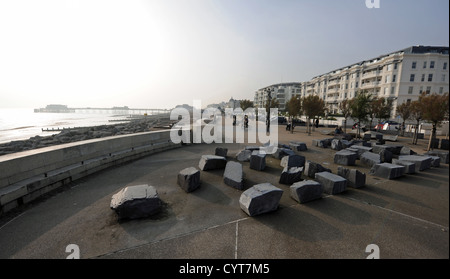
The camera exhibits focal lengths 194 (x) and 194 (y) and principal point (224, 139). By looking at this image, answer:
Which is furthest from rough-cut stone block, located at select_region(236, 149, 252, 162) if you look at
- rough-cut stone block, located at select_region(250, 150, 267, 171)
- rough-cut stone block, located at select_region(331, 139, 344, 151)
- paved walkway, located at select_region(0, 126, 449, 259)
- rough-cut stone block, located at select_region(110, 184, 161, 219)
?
rough-cut stone block, located at select_region(331, 139, 344, 151)

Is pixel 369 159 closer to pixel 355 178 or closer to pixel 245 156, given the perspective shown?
pixel 355 178

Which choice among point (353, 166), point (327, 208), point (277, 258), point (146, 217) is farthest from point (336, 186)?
point (146, 217)

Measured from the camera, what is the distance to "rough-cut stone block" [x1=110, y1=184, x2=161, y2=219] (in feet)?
13.9

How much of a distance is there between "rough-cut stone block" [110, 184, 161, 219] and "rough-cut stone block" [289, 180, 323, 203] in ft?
11.5

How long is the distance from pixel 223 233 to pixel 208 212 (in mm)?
907

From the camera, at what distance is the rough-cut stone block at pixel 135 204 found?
4.23 meters

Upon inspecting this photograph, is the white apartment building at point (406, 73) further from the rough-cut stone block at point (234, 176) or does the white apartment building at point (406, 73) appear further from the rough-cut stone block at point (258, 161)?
the rough-cut stone block at point (234, 176)

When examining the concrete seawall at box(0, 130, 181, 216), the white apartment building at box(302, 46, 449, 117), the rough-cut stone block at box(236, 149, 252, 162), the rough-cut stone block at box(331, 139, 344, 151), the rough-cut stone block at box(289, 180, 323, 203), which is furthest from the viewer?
the white apartment building at box(302, 46, 449, 117)

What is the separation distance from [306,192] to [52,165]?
301 inches

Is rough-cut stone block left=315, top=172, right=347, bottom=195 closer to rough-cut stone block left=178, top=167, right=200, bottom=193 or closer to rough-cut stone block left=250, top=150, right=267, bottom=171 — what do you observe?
rough-cut stone block left=250, top=150, right=267, bottom=171

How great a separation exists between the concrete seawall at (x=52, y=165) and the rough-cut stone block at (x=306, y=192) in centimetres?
701

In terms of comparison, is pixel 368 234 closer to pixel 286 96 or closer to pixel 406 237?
pixel 406 237

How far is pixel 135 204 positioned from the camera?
429 centimetres

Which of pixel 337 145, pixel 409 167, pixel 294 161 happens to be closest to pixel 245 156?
pixel 294 161
